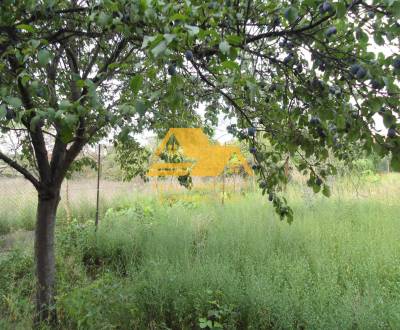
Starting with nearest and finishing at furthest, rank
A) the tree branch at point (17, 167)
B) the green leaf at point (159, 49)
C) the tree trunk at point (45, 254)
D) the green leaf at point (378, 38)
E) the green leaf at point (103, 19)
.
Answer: the green leaf at point (159, 49) → the green leaf at point (103, 19) → the green leaf at point (378, 38) → the tree branch at point (17, 167) → the tree trunk at point (45, 254)

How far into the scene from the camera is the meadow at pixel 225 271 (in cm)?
255

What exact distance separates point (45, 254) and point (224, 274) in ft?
4.76

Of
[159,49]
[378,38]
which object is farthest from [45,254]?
[378,38]

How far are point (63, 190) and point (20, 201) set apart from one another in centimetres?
150

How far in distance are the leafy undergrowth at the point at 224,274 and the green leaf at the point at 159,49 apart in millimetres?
2041

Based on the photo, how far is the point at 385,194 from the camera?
695cm

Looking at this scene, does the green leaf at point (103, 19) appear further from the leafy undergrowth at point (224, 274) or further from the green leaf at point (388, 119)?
the leafy undergrowth at point (224, 274)

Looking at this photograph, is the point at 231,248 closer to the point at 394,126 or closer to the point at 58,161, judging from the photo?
the point at 58,161

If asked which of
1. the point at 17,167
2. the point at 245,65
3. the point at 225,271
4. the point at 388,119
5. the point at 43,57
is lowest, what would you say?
the point at 225,271

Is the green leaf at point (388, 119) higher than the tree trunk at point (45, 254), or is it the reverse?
the green leaf at point (388, 119)

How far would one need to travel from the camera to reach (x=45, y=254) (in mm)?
2928

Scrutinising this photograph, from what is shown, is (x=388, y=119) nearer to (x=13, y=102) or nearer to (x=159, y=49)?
(x=159, y=49)

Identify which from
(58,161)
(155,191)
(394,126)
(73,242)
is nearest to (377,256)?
(394,126)

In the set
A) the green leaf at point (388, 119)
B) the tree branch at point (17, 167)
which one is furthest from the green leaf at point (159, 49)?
the tree branch at point (17, 167)
